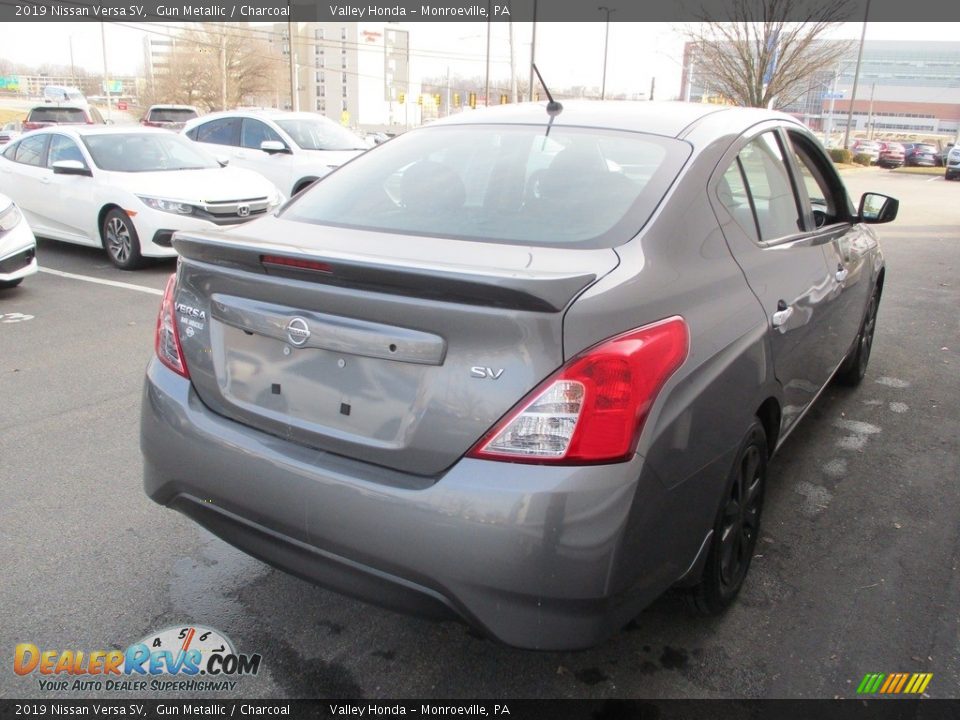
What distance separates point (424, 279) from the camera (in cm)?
197

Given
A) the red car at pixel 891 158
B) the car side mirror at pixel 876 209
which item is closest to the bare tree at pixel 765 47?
the red car at pixel 891 158

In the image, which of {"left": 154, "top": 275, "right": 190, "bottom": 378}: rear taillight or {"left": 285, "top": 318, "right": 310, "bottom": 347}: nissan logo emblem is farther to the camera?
{"left": 154, "top": 275, "right": 190, "bottom": 378}: rear taillight

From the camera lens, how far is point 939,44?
12169 cm

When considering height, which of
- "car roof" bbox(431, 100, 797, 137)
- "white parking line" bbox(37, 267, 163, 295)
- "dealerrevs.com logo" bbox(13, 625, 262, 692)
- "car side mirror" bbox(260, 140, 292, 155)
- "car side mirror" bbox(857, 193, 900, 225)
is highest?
"car roof" bbox(431, 100, 797, 137)

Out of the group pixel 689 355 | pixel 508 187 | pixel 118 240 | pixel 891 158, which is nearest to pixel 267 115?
pixel 118 240

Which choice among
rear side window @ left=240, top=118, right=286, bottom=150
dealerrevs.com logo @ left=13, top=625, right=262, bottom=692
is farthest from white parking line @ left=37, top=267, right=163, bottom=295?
dealerrevs.com logo @ left=13, top=625, right=262, bottom=692

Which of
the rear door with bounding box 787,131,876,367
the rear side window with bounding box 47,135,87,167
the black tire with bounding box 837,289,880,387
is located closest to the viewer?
the rear door with bounding box 787,131,876,367

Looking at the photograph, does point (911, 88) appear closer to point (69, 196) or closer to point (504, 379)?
point (69, 196)

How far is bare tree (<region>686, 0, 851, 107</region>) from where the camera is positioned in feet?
88.1

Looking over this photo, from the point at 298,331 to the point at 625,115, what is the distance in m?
1.66

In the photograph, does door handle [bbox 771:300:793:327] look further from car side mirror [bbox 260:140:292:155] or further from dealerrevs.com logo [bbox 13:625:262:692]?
car side mirror [bbox 260:140:292:155]

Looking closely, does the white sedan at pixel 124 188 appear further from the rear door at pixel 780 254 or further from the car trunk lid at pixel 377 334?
the rear door at pixel 780 254

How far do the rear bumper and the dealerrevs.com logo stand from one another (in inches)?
19.3
